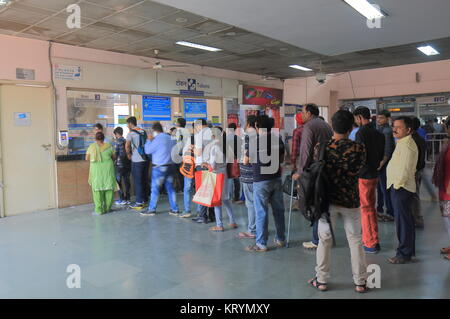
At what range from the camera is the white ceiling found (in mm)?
4668

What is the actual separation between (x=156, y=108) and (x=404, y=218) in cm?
594

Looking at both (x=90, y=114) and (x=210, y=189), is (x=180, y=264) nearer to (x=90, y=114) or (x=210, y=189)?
(x=210, y=189)

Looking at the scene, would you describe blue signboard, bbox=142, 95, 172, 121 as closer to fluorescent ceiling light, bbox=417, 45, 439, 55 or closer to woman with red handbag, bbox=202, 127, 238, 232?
woman with red handbag, bbox=202, 127, 238, 232

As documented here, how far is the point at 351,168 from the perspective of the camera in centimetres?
279

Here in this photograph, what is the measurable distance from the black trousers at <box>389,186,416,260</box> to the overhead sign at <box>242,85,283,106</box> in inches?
276

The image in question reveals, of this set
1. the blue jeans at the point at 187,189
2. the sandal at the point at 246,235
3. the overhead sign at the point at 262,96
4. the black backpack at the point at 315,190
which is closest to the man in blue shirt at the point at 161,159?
the blue jeans at the point at 187,189

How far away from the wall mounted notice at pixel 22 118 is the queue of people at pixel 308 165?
1437 millimetres

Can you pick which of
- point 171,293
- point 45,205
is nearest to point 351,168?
point 171,293

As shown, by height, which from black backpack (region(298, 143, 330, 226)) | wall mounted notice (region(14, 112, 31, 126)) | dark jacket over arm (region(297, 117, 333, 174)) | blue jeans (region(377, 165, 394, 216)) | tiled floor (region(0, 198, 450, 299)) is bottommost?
tiled floor (region(0, 198, 450, 299))

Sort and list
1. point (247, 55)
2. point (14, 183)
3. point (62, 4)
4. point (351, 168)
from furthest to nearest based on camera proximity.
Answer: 1. point (247, 55)
2. point (14, 183)
3. point (62, 4)
4. point (351, 168)

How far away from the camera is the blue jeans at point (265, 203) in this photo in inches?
151

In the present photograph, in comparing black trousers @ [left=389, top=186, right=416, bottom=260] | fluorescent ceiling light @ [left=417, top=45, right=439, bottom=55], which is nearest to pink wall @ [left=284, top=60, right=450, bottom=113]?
fluorescent ceiling light @ [left=417, top=45, right=439, bottom=55]
